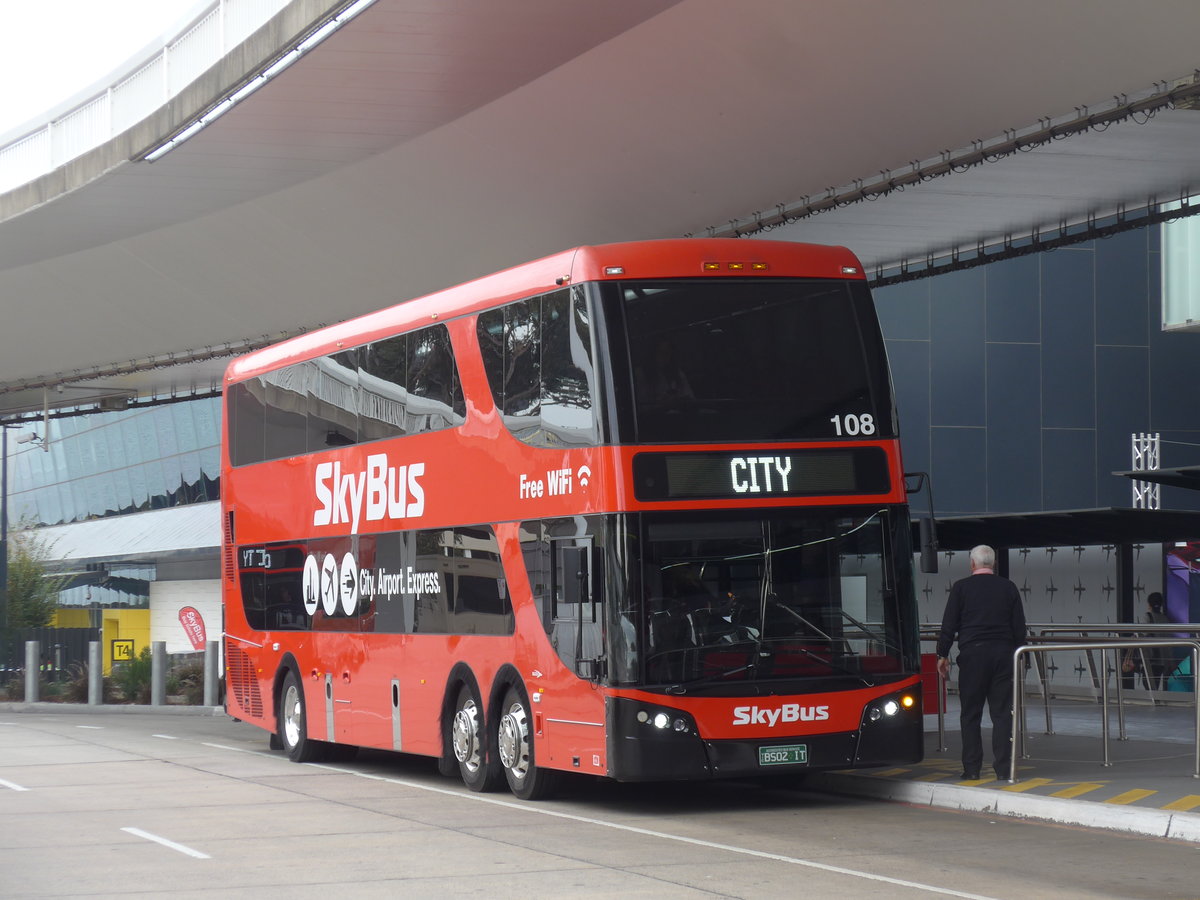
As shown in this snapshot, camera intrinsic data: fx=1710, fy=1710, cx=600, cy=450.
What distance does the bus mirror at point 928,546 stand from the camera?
13.8m

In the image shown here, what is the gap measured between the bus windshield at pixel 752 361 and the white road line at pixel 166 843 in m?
4.35

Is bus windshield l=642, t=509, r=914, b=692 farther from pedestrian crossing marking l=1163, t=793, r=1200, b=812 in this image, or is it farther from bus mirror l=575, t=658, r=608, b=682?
pedestrian crossing marking l=1163, t=793, r=1200, b=812

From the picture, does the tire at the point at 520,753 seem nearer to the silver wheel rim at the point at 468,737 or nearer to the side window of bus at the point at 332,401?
the silver wheel rim at the point at 468,737

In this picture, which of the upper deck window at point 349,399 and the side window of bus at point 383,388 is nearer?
the upper deck window at point 349,399

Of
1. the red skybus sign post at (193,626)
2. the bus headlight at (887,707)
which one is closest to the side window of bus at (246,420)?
the bus headlight at (887,707)

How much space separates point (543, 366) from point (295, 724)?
776 centimetres

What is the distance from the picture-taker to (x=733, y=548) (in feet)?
42.7

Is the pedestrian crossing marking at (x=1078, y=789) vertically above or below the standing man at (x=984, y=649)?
below

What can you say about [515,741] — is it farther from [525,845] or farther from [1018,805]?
[1018,805]

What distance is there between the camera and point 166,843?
39.4 feet

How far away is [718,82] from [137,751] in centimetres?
1110

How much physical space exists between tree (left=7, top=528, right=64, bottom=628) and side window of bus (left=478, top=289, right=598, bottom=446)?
111 ft

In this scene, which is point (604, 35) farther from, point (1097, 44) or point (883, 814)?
point (883, 814)

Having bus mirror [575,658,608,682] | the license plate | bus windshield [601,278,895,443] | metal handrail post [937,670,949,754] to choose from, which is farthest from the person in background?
bus mirror [575,658,608,682]
